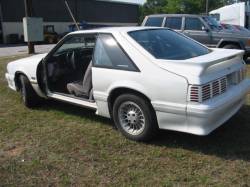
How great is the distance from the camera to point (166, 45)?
185 inches

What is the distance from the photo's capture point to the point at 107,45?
15.4 feet

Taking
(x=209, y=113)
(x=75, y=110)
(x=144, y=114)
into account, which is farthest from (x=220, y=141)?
(x=75, y=110)

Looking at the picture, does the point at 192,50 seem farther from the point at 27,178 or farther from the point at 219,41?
the point at 219,41

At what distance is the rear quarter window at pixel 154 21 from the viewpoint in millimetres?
11750

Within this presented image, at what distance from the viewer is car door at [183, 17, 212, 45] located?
36.8 feet

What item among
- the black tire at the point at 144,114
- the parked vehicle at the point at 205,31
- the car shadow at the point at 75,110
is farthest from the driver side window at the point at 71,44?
the parked vehicle at the point at 205,31

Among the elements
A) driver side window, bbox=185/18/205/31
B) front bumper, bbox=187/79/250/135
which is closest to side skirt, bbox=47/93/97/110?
front bumper, bbox=187/79/250/135

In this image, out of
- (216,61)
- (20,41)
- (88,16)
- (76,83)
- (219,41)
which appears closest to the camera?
(216,61)

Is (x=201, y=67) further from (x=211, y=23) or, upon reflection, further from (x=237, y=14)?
(x=237, y=14)

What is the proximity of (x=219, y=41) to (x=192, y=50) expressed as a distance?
665cm

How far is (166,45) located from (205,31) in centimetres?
698

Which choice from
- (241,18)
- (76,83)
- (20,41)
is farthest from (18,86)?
(20,41)

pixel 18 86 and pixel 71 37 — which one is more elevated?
pixel 71 37

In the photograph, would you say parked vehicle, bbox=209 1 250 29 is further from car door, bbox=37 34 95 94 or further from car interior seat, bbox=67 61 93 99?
car interior seat, bbox=67 61 93 99
